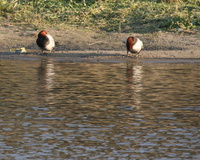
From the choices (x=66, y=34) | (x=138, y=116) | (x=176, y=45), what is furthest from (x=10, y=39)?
(x=138, y=116)

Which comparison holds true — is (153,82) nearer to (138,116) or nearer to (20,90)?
(20,90)

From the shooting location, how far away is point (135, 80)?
15438 millimetres

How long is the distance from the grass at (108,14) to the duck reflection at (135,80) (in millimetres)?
5652

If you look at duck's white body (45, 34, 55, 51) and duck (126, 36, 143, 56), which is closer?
duck (126, 36, 143, 56)

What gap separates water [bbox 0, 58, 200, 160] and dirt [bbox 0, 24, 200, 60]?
3.08m

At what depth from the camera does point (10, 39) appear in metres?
23.4

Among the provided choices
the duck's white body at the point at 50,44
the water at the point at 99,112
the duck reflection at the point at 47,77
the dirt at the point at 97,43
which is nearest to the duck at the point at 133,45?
the dirt at the point at 97,43

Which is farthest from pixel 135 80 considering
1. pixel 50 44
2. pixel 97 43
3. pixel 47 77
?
pixel 97 43

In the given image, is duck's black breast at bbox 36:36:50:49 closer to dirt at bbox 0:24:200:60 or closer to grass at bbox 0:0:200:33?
dirt at bbox 0:24:200:60

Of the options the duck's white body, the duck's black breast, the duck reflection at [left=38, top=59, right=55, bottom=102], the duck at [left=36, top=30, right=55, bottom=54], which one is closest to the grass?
the duck's white body

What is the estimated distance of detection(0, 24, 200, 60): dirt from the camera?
69.9 ft

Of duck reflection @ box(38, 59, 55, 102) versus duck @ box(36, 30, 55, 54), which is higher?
duck @ box(36, 30, 55, 54)

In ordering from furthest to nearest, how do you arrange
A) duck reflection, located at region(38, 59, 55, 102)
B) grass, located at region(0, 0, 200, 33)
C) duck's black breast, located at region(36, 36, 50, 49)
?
grass, located at region(0, 0, 200, 33)
duck's black breast, located at region(36, 36, 50, 49)
duck reflection, located at region(38, 59, 55, 102)

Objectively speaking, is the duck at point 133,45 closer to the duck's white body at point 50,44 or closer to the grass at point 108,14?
the duck's white body at point 50,44
